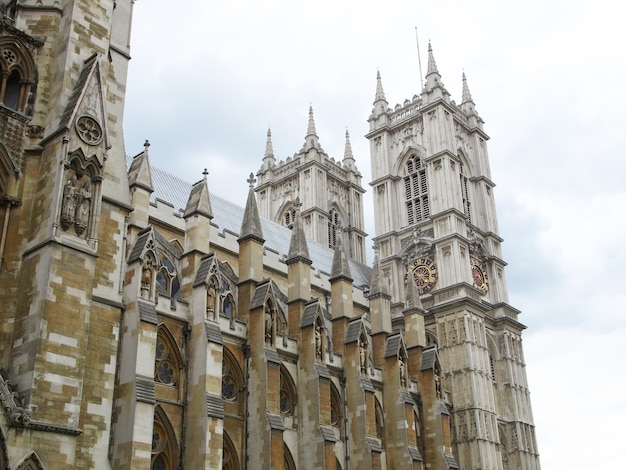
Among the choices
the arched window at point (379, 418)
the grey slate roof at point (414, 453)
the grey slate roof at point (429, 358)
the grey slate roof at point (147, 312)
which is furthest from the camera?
the grey slate roof at point (429, 358)

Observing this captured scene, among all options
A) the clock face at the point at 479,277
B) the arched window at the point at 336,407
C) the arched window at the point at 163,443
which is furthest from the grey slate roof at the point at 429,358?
the arched window at the point at 163,443

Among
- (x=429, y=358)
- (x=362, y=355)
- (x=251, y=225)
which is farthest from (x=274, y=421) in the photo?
(x=429, y=358)

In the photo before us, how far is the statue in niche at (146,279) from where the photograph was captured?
23250 millimetres

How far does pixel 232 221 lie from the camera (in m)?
38.3

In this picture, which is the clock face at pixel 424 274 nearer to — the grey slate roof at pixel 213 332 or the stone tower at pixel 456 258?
the stone tower at pixel 456 258

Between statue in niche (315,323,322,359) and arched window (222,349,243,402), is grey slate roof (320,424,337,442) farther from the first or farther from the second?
arched window (222,349,243,402)

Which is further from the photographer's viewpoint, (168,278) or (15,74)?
(168,278)

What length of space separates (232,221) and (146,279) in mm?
14896

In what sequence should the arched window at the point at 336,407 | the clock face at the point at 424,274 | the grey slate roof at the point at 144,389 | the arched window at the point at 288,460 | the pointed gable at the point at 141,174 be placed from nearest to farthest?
the grey slate roof at the point at 144,389 < the pointed gable at the point at 141,174 < the arched window at the point at 288,460 < the arched window at the point at 336,407 < the clock face at the point at 424,274

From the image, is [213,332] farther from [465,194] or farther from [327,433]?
[465,194]

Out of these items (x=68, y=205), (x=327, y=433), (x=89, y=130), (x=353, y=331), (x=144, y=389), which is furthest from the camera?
(x=353, y=331)

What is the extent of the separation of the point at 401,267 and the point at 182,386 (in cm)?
2081

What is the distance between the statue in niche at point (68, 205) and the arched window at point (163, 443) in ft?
40.2

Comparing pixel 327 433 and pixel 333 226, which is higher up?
pixel 333 226
